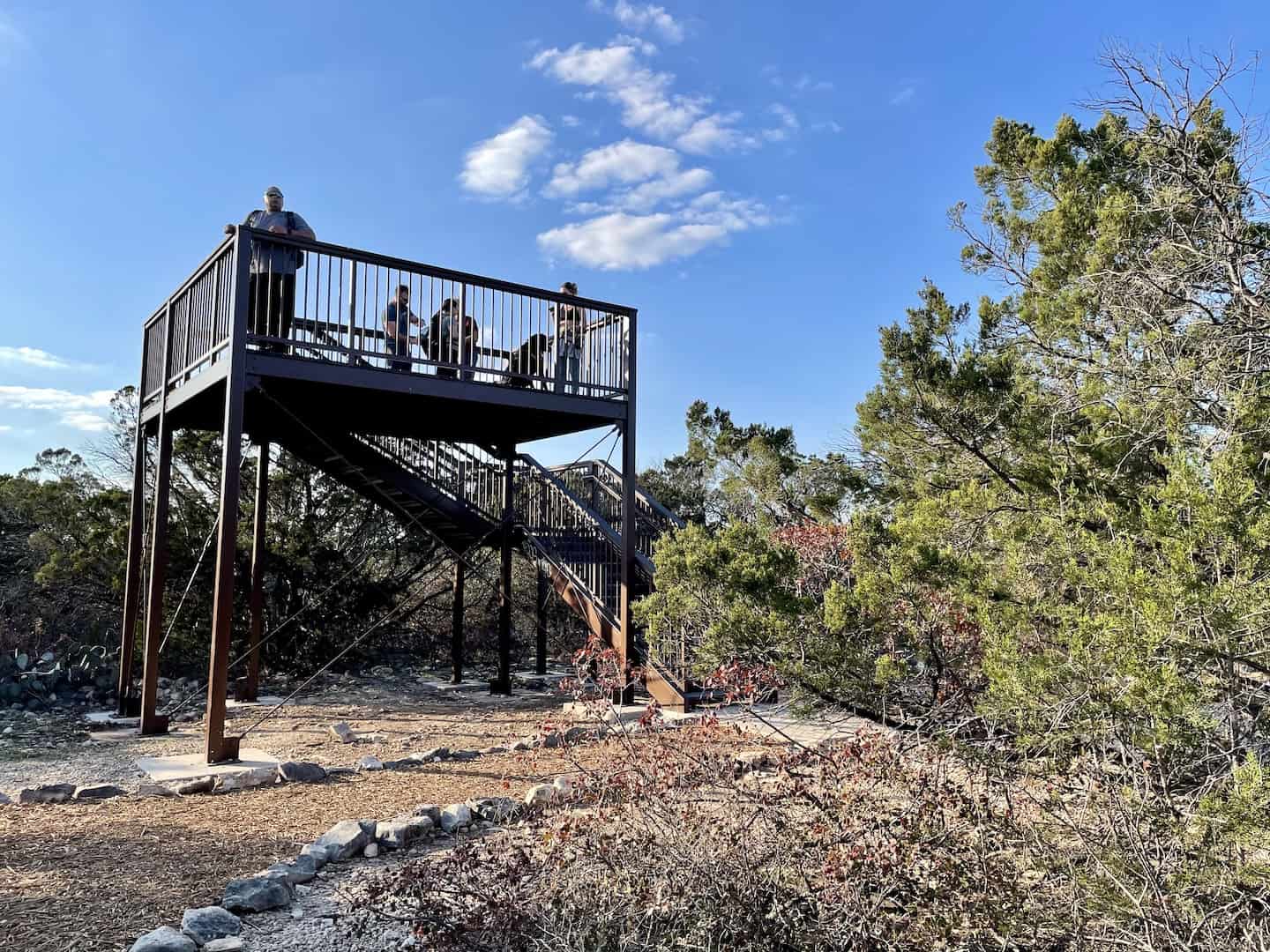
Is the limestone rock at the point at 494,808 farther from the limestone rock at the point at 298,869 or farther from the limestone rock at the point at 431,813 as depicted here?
the limestone rock at the point at 298,869

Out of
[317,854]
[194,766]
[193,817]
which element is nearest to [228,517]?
[194,766]

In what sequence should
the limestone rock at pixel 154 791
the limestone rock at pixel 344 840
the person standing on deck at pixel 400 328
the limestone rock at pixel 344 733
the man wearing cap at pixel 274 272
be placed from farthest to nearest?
the limestone rock at pixel 344 733, the person standing on deck at pixel 400 328, the man wearing cap at pixel 274 272, the limestone rock at pixel 154 791, the limestone rock at pixel 344 840

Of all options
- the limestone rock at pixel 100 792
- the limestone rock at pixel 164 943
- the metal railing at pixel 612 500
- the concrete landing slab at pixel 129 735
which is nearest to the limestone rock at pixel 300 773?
the limestone rock at pixel 100 792

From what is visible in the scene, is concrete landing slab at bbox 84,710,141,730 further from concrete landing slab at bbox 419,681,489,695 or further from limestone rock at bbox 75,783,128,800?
concrete landing slab at bbox 419,681,489,695

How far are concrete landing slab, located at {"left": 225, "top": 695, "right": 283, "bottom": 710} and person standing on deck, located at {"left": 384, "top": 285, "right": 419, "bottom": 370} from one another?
203 inches

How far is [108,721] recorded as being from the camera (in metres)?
10.5

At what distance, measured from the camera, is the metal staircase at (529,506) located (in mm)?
10852

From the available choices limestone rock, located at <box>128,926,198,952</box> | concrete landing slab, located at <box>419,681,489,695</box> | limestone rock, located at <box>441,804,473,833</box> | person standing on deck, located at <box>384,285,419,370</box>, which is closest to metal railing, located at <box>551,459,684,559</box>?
person standing on deck, located at <box>384,285,419,370</box>

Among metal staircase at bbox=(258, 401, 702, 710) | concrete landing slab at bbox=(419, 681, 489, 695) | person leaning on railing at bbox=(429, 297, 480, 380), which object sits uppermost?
person leaning on railing at bbox=(429, 297, 480, 380)

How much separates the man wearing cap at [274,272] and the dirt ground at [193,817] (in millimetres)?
3999

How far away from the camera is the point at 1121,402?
197 inches

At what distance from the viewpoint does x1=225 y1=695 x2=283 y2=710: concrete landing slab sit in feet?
37.5

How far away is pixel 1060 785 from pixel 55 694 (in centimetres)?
1270

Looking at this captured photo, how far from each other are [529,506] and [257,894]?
27.8ft
